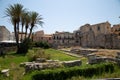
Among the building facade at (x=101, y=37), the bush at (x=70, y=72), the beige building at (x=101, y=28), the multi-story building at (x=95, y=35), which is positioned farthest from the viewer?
the beige building at (x=101, y=28)

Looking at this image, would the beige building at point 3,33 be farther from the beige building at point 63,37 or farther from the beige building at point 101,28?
the beige building at point 101,28

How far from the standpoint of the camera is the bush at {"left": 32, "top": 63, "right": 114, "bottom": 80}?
1061 cm

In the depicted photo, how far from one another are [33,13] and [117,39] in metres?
19.4

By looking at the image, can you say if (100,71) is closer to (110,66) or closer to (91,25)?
(110,66)

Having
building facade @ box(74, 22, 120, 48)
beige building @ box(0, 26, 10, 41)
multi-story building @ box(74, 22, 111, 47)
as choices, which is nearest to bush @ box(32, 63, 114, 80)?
building facade @ box(74, 22, 120, 48)

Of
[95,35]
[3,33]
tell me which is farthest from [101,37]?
[3,33]

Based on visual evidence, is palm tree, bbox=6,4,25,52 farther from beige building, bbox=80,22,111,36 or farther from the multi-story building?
beige building, bbox=80,22,111,36

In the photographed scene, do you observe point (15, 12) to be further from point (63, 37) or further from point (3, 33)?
point (63, 37)

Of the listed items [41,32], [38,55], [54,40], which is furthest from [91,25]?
[38,55]

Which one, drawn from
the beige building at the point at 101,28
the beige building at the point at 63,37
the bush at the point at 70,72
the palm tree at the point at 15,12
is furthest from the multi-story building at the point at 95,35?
the bush at the point at 70,72

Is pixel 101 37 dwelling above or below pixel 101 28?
below

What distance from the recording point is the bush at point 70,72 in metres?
10.6

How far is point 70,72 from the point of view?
11.1 meters

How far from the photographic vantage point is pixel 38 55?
18.5 meters
